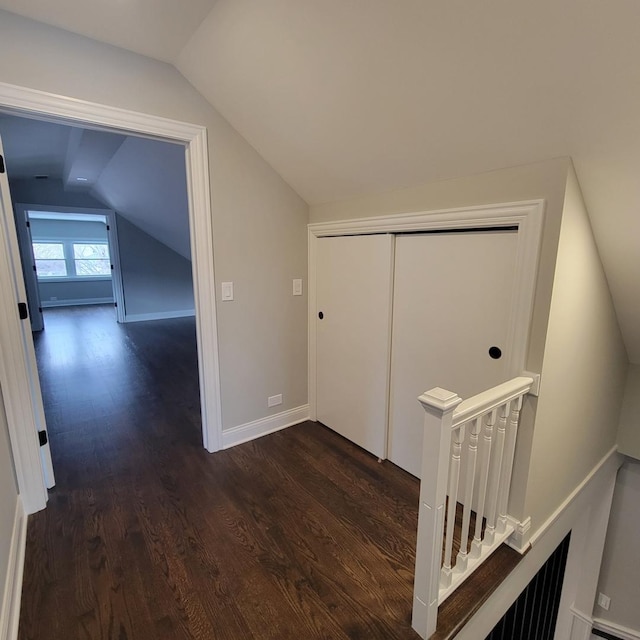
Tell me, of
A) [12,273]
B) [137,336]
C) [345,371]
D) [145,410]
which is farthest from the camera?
[137,336]

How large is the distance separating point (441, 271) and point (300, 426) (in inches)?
66.1

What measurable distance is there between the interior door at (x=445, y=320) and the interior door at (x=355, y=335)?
8 centimetres

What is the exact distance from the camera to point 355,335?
245 cm

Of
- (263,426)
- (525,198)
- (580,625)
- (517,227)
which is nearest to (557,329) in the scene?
(517,227)

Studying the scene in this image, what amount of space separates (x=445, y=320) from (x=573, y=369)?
0.65 m

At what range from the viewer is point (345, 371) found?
8.44ft

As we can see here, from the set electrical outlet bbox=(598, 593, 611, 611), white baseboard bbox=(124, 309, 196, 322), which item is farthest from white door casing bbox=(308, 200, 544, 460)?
white baseboard bbox=(124, 309, 196, 322)

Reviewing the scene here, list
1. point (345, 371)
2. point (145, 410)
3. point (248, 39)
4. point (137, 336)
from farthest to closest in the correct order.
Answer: point (137, 336) → point (145, 410) → point (345, 371) → point (248, 39)

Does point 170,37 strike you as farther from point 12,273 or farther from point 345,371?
point 345,371

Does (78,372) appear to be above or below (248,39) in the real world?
below

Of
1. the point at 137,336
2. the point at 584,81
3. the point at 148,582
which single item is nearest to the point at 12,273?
the point at 148,582

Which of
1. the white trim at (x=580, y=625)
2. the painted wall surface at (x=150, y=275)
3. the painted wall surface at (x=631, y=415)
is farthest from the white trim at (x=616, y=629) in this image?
the painted wall surface at (x=150, y=275)

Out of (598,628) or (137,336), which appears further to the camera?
(137,336)

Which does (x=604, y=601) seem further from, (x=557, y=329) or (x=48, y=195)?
(x=48, y=195)
